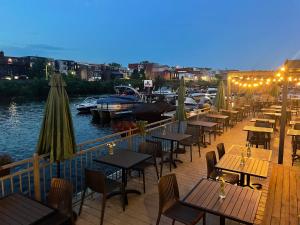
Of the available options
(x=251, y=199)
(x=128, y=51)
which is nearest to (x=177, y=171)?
(x=251, y=199)

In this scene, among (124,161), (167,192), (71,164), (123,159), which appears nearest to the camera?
(167,192)

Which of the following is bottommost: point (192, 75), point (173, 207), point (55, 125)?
point (173, 207)

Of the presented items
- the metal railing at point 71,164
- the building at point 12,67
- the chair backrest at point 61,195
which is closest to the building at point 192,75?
the building at point 12,67

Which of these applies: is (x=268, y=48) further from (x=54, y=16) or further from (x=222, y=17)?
(x=54, y=16)

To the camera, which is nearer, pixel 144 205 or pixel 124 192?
pixel 124 192

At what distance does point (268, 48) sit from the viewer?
100500mm

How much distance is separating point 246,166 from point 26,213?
3646mm

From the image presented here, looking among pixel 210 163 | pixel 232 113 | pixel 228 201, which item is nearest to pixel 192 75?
pixel 232 113

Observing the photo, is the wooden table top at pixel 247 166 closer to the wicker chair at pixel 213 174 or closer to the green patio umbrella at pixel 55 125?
the wicker chair at pixel 213 174

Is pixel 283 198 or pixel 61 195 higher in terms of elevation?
pixel 61 195

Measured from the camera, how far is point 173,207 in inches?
138

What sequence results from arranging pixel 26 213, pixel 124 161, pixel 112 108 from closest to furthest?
pixel 26 213 → pixel 124 161 → pixel 112 108

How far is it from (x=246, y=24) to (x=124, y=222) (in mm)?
88035

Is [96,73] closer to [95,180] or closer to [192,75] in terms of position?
[192,75]
